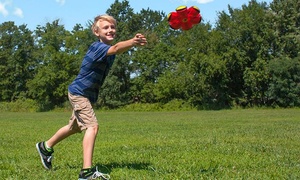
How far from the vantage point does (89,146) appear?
5.00 meters

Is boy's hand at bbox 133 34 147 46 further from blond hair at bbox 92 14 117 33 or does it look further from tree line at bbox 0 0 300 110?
tree line at bbox 0 0 300 110

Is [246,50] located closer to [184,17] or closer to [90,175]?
[184,17]

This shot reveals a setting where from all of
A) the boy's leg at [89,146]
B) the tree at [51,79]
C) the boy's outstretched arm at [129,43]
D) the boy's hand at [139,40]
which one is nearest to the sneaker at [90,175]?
the boy's leg at [89,146]

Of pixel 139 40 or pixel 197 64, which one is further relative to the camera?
pixel 197 64

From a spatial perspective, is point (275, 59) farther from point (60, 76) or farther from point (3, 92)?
point (3, 92)

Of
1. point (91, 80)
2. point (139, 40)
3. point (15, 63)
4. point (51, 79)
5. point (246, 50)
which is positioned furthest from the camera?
point (15, 63)

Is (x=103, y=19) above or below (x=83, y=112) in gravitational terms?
above

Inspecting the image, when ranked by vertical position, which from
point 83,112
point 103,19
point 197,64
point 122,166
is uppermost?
point 197,64

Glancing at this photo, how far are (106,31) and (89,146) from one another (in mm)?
1520

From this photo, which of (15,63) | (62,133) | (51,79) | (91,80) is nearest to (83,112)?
(91,80)

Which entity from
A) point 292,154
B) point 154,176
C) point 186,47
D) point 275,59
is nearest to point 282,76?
point 275,59

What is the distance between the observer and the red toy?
232 inches

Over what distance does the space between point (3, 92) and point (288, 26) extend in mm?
46496

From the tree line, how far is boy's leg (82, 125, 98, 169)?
40131 millimetres
